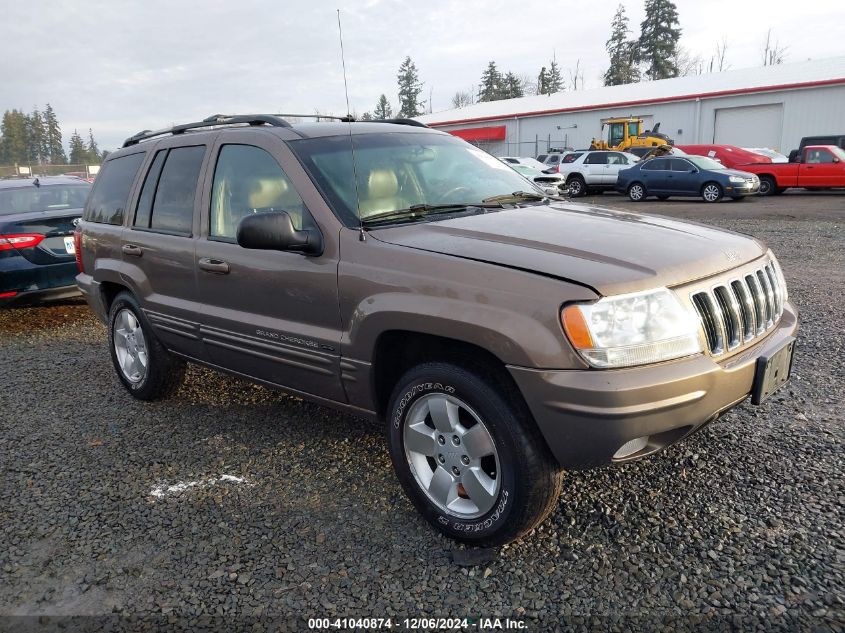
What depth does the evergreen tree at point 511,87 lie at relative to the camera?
85.3m

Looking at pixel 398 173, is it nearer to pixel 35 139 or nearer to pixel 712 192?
pixel 712 192

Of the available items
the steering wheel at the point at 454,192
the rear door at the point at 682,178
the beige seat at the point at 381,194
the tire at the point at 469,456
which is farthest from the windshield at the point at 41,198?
the rear door at the point at 682,178

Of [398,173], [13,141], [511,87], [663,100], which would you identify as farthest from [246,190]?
[13,141]

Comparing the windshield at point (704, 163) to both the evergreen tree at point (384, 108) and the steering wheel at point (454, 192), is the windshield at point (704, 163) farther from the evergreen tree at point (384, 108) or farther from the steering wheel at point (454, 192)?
the evergreen tree at point (384, 108)

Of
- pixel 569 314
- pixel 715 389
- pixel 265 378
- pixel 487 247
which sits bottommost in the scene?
pixel 265 378

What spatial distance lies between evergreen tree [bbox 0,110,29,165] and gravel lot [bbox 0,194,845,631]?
108m

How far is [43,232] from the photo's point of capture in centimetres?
714

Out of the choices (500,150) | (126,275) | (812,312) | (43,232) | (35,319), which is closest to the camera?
(126,275)

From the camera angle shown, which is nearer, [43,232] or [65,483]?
[65,483]

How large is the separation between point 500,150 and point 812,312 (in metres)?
40.5

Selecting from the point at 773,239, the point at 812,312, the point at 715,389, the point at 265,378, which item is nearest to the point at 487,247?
the point at 715,389

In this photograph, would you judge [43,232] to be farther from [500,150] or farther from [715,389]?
[500,150]

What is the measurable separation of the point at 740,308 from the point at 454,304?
1.21 metres

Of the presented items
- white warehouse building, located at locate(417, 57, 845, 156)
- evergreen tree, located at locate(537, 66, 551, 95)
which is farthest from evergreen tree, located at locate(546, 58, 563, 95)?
white warehouse building, located at locate(417, 57, 845, 156)
